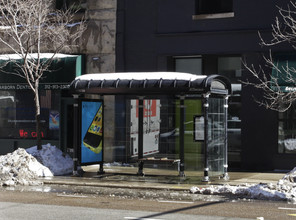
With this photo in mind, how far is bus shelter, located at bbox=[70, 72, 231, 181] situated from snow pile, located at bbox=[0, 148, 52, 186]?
3.90 ft

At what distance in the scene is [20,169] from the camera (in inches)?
634

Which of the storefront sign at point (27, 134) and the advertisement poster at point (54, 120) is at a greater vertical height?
the advertisement poster at point (54, 120)

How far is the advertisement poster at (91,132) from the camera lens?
677 inches

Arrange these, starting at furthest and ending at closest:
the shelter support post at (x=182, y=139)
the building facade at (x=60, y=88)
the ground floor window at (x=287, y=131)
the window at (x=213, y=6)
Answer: the building facade at (x=60, y=88), the window at (x=213, y=6), the ground floor window at (x=287, y=131), the shelter support post at (x=182, y=139)

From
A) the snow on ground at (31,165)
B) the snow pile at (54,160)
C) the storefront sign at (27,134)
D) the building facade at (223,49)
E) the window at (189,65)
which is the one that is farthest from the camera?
the storefront sign at (27,134)

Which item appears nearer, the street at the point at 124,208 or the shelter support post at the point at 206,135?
the street at the point at 124,208

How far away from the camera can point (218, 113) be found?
1655cm

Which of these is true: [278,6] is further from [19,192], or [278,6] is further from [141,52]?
[19,192]

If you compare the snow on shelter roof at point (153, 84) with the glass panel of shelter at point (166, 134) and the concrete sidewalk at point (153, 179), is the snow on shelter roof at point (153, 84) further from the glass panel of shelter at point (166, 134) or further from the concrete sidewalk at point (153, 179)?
the concrete sidewalk at point (153, 179)

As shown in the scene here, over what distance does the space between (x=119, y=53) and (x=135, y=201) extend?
9438 mm

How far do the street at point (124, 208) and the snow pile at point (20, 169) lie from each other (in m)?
2.22

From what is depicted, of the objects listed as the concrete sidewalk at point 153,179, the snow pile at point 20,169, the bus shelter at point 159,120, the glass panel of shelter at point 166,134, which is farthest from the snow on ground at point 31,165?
the glass panel of shelter at point 166,134

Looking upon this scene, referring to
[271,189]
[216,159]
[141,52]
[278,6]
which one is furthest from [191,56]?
[271,189]

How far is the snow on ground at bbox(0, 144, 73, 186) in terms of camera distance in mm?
15758
